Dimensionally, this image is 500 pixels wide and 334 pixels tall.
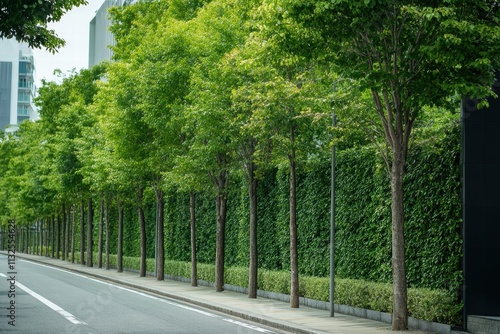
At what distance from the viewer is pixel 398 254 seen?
16500 mm

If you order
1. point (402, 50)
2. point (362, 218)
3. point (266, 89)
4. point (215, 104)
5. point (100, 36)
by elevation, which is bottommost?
point (362, 218)

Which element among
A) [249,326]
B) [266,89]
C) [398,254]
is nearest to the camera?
[398,254]

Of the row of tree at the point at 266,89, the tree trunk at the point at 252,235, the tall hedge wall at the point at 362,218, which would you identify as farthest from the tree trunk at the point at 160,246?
the tree trunk at the point at 252,235

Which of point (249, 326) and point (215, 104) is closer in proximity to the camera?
point (249, 326)

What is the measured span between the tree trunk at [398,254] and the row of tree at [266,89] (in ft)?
0.08

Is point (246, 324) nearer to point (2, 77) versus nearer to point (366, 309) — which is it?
point (366, 309)

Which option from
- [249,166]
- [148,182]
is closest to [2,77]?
[148,182]

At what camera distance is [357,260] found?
21.8 m

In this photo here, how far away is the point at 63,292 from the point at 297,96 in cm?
1244

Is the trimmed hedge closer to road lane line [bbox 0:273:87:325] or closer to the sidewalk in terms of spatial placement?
the sidewalk

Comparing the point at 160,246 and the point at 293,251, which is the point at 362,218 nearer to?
the point at 293,251

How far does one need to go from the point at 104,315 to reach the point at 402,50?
9.82m

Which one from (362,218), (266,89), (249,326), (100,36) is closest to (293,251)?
(362,218)

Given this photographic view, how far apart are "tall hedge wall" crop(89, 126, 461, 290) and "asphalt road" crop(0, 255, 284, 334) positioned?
383cm
